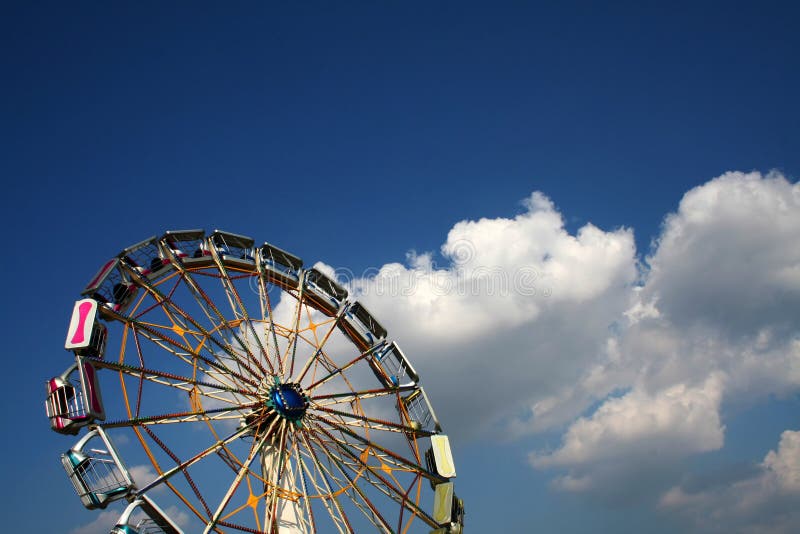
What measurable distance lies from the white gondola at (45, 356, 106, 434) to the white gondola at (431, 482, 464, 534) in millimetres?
17226

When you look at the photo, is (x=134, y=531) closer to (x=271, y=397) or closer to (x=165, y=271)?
(x=271, y=397)

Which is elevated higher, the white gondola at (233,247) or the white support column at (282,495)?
the white gondola at (233,247)

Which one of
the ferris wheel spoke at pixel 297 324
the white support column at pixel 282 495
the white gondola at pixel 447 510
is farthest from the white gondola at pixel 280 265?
the white gondola at pixel 447 510

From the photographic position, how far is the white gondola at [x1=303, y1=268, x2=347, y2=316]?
116 ft

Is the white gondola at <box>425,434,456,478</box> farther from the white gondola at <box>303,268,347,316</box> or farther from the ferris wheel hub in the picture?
the white gondola at <box>303,268,347,316</box>

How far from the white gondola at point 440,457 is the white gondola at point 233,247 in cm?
1365

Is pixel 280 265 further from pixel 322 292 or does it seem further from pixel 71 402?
pixel 71 402

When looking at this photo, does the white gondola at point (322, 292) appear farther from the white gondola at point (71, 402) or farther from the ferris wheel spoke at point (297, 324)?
the white gondola at point (71, 402)

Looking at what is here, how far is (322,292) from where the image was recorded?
35.7m

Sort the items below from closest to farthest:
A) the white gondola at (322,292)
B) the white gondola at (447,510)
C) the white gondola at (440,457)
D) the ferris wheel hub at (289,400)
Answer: the ferris wheel hub at (289,400) < the white gondola at (447,510) < the white gondola at (440,457) < the white gondola at (322,292)

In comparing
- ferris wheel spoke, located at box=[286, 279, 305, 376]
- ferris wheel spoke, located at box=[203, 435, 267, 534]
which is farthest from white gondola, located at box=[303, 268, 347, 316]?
ferris wheel spoke, located at box=[203, 435, 267, 534]

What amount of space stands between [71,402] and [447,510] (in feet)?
61.1

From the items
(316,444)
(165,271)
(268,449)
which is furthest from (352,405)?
(165,271)

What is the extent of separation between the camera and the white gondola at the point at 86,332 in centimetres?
2455
